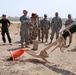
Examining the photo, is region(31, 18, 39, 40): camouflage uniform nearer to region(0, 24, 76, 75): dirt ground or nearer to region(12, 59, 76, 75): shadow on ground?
region(0, 24, 76, 75): dirt ground

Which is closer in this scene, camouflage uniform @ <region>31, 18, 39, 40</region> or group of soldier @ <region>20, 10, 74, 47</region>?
group of soldier @ <region>20, 10, 74, 47</region>

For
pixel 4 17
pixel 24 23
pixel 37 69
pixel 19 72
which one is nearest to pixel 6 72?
pixel 19 72

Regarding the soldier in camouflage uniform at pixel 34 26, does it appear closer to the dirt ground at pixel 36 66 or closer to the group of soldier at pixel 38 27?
the group of soldier at pixel 38 27

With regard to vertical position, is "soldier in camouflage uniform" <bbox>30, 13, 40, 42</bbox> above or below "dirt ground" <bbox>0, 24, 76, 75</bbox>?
above

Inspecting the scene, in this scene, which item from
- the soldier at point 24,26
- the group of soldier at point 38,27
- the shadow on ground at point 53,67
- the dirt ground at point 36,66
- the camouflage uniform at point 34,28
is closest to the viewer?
the dirt ground at point 36,66

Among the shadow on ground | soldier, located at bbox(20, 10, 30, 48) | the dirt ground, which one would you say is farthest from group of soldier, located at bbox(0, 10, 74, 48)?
the shadow on ground

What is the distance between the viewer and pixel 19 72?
30.6 ft

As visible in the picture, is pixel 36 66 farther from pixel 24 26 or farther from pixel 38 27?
pixel 38 27

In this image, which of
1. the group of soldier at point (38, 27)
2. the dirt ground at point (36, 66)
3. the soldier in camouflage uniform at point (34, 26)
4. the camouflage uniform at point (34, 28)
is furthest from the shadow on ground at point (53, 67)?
the camouflage uniform at point (34, 28)

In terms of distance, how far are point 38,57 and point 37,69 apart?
4.75 ft

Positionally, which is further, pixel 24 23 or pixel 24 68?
pixel 24 23

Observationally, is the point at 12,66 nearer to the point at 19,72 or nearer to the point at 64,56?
the point at 19,72

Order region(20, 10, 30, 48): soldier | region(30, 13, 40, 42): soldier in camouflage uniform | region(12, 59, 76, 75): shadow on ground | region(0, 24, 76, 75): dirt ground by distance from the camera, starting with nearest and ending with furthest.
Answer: region(0, 24, 76, 75): dirt ground
region(12, 59, 76, 75): shadow on ground
region(20, 10, 30, 48): soldier
region(30, 13, 40, 42): soldier in camouflage uniform

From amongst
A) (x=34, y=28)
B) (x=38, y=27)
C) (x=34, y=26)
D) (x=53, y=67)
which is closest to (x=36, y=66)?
(x=53, y=67)
